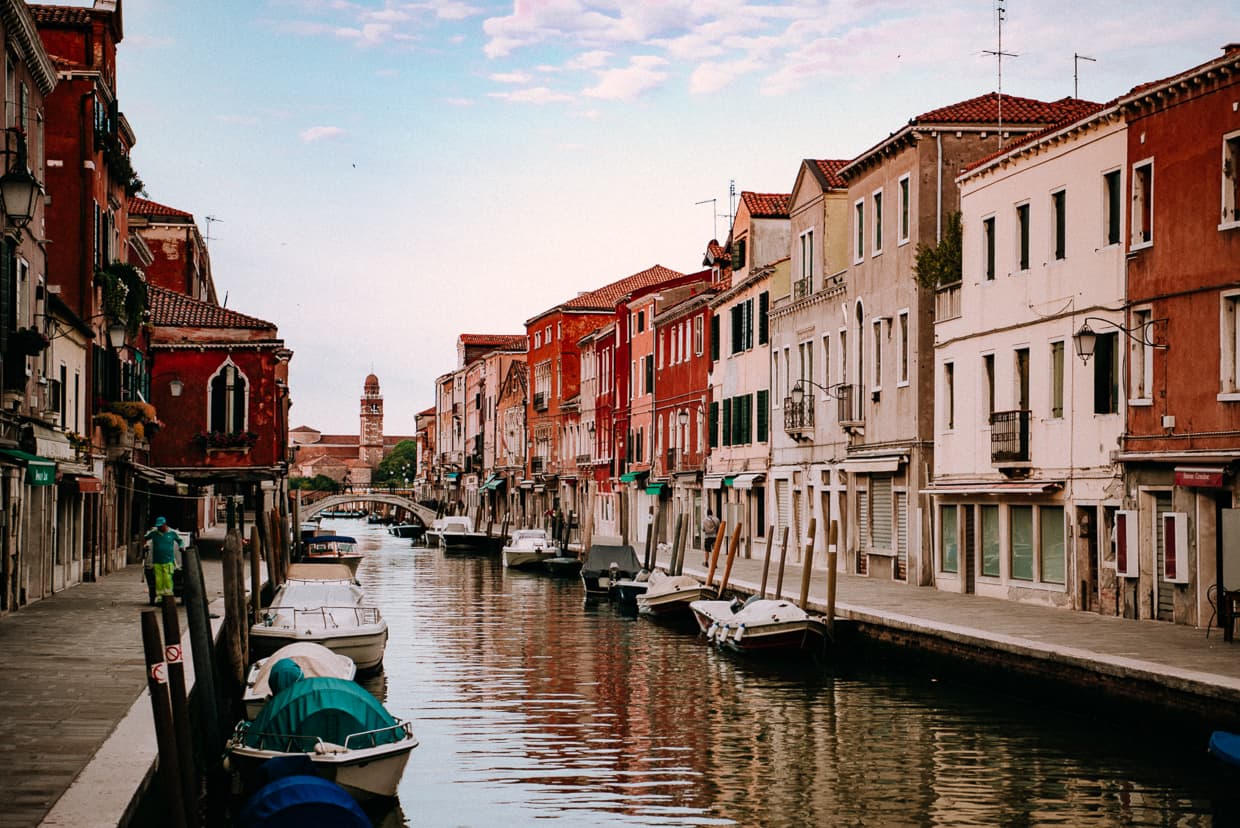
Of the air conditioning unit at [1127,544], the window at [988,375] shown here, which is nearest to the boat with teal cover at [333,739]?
the air conditioning unit at [1127,544]

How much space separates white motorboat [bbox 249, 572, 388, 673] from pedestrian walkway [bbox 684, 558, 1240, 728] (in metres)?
6.91

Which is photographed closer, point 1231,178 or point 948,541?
point 1231,178

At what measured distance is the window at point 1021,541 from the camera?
84.0ft

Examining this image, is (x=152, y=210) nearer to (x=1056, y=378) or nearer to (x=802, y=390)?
(x=802, y=390)

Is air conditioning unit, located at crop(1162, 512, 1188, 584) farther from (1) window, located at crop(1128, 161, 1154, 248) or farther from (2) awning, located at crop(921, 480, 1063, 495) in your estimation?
(1) window, located at crop(1128, 161, 1154, 248)

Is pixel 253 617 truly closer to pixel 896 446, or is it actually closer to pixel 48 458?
pixel 48 458

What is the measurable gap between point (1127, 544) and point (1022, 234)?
6.50 m

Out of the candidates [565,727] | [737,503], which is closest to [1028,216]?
[565,727]

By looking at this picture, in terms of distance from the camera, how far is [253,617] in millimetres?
25594

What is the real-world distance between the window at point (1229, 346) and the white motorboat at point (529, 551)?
34239mm

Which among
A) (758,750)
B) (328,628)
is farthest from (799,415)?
(758,750)

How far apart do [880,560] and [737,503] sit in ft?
41.8

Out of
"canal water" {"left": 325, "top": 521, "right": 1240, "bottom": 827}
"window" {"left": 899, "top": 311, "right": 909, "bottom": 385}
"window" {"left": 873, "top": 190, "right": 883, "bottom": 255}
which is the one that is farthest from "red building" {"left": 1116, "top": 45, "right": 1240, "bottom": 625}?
"window" {"left": 873, "top": 190, "right": 883, "bottom": 255}

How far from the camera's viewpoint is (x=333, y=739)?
12914 mm
